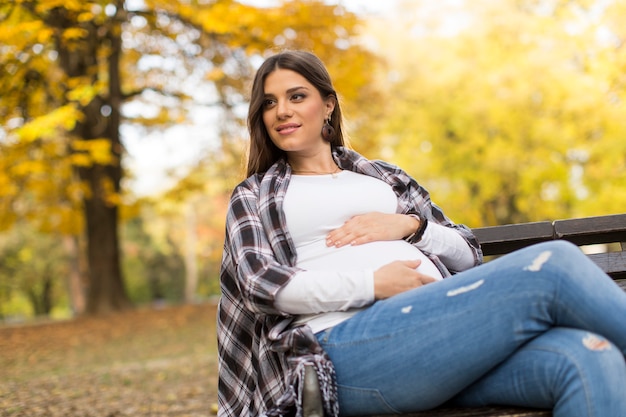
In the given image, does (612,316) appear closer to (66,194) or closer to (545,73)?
(66,194)

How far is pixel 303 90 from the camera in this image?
9.23ft

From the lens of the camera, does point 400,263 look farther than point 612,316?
Yes

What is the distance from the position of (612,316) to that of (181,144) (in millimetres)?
17787

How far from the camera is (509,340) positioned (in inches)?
78.4

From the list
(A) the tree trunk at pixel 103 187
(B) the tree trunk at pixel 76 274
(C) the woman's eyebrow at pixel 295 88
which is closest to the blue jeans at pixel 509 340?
(C) the woman's eyebrow at pixel 295 88

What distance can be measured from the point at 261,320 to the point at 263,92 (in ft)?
2.93

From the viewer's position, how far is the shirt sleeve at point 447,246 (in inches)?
107

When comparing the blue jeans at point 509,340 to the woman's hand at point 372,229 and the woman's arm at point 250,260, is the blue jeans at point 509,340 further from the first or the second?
the woman's hand at point 372,229

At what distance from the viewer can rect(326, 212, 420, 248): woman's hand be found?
256cm

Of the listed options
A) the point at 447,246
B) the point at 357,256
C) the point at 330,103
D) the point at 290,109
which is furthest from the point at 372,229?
the point at 330,103

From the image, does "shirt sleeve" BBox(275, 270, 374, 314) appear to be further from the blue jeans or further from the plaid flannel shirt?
the blue jeans

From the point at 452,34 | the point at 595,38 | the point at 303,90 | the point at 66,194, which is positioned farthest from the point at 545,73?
the point at 303,90

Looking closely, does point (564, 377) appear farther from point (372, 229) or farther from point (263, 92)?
point (263, 92)

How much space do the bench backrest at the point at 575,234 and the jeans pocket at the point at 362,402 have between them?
112 cm
